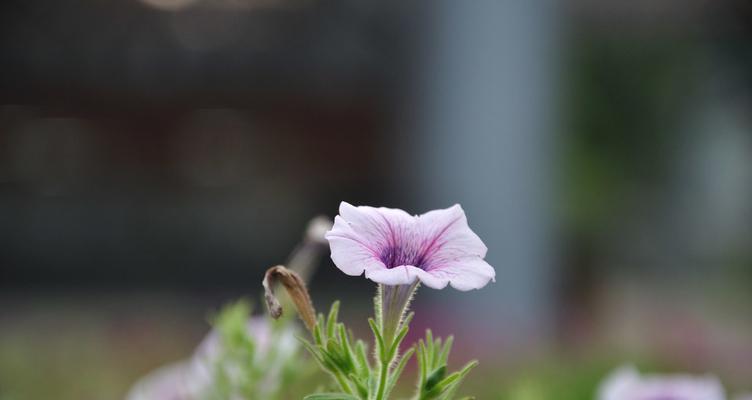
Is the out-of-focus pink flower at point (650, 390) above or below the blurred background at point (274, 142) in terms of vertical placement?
below

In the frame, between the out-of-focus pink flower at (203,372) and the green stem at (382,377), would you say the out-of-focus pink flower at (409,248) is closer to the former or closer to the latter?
the green stem at (382,377)

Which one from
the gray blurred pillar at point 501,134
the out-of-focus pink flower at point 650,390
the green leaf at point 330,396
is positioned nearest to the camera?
the green leaf at point 330,396

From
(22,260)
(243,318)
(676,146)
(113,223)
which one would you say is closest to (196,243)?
(113,223)

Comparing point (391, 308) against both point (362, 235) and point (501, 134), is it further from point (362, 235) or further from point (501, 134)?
point (501, 134)

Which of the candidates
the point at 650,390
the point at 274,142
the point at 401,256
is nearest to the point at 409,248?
the point at 401,256

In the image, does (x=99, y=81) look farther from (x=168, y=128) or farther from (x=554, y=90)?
(x=554, y=90)

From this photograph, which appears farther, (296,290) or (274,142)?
(274,142)

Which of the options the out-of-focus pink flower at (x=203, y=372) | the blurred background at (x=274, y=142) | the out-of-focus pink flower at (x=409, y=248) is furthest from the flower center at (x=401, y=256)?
the blurred background at (x=274, y=142)
